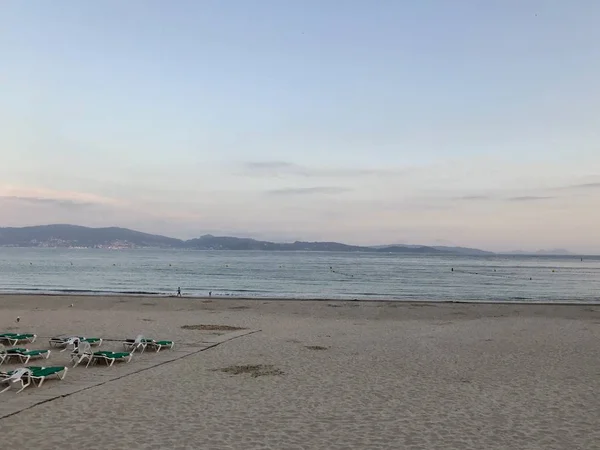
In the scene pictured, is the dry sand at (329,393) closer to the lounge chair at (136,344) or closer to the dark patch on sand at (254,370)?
the dark patch on sand at (254,370)

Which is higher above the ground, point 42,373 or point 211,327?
point 42,373

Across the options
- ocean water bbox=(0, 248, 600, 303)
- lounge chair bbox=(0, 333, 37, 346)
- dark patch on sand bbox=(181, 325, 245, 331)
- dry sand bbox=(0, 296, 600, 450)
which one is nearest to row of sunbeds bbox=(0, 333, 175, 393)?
lounge chair bbox=(0, 333, 37, 346)

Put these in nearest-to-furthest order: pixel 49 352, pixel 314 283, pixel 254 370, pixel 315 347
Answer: pixel 254 370 < pixel 49 352 < pixel 315 347 < pixel 314 283

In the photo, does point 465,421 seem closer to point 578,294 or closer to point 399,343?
point 399,343

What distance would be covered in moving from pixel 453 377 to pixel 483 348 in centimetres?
423

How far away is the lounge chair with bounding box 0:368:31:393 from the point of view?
866 centimetres

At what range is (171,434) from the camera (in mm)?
6598

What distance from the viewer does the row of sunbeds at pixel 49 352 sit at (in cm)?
891

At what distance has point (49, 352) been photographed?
11859mm

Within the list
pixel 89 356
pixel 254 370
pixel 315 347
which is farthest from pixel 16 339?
pixel 315 347

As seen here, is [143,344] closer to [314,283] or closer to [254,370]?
[254,370]

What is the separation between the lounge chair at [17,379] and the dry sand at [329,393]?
0.28 meters

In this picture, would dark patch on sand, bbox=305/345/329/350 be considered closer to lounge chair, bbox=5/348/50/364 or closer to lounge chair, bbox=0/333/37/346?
lounge chair, bbox=5/348/50/364

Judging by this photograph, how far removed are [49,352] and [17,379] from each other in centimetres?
334
